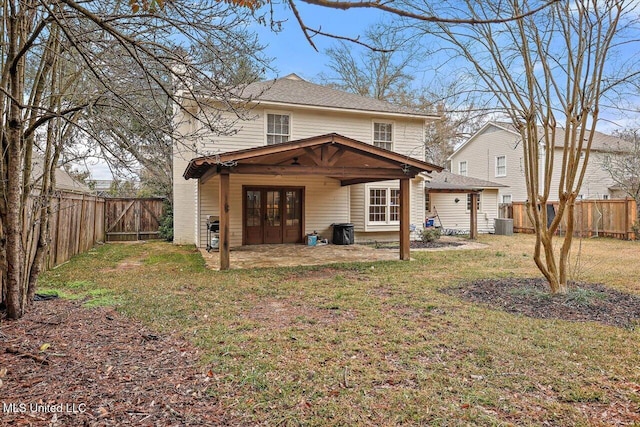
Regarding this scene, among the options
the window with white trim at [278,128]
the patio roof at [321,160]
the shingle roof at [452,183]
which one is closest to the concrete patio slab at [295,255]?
the patio roof at [321,160]

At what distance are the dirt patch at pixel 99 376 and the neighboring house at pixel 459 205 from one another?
1448 centimetres

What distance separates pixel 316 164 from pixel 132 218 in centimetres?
959

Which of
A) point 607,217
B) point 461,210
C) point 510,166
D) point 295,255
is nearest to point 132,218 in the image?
point 295,255

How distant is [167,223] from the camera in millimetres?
14438

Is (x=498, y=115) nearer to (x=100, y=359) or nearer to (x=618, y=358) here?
(x=618, y=358)

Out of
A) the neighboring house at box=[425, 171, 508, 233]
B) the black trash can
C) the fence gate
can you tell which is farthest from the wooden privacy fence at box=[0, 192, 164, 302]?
the neighboring house at box=[425, 171, 508, 233]

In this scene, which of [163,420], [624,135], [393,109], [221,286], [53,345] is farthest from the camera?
[624,135]

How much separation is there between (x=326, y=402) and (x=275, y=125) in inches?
408

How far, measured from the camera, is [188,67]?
11.3ft

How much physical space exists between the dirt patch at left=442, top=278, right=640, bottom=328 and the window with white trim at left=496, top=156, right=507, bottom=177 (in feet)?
55.0

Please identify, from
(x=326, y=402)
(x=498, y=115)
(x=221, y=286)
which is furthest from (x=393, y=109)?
(x=326, y=402)

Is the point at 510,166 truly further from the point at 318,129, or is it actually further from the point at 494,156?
the point at 318,129

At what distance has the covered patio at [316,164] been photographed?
25.3 ft

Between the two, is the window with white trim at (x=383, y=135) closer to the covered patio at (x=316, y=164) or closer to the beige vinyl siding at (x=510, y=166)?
the covered patio at (x=316, y=164)
